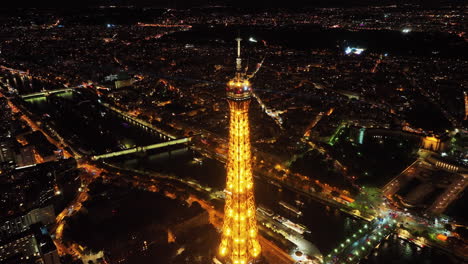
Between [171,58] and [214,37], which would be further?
[214,37]

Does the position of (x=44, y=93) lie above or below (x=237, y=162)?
below

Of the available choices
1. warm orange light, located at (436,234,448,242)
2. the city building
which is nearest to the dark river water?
warm orange light, located at (436,234,448,242)

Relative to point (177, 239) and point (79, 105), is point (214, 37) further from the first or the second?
point (177, 239)

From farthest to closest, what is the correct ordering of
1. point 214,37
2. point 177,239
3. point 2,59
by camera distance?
point 214,37, point 2,59, point 177,239

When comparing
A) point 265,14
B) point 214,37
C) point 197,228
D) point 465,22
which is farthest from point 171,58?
point 465,22

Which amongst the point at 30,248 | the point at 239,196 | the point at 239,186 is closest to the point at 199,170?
the point at 30,248

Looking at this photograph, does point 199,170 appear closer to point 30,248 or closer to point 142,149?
point 142,149

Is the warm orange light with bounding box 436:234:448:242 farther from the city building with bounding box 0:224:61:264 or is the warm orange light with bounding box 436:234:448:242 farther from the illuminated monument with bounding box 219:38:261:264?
the city building with bounding box 0:224:61:264
